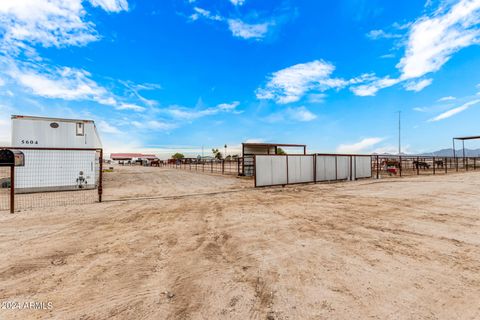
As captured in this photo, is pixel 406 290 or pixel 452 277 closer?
pixel 406 290

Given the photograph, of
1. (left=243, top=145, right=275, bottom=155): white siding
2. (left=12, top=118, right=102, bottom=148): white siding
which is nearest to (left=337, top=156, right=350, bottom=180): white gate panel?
(left=243, top=145, right=275, bottom=155): white siding

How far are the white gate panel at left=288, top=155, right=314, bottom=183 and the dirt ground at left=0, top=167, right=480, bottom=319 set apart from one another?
24.4ft

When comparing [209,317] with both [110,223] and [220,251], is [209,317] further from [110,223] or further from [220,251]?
[110,223]

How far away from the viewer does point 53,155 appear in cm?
1106

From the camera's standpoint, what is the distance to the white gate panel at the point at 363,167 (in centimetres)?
1725

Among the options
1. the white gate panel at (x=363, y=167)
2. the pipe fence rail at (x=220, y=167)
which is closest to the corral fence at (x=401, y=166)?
the white gate panel at (x=363, y=167)

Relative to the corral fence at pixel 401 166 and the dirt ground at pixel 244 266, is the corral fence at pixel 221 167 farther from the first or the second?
the dirt ground at pixel 244 266

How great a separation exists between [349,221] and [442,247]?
75.9 inches

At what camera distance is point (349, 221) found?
571cm

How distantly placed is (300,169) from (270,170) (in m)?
2.53

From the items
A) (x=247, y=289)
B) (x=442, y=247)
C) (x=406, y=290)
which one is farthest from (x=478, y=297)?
(x=247, y=289)

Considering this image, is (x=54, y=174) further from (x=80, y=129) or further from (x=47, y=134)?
(x=80, y=129)

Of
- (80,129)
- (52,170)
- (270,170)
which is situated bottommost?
(270,170)

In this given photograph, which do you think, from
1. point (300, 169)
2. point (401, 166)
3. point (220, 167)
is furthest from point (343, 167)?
point (220, 167)
